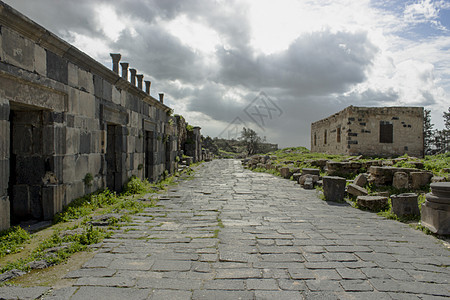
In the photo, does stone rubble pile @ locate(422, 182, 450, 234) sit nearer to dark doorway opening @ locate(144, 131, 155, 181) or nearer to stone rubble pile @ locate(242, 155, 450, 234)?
stone rubble pile @ locate(242, 155, 450, 234)

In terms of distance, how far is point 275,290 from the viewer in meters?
3.14

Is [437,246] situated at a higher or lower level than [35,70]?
lower

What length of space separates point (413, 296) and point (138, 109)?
31.7 ft

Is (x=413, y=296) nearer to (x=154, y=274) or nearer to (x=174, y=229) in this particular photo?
(x=154, y=274)

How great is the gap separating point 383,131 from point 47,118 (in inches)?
731

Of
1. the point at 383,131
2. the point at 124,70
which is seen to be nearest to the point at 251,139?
the point at 383,131

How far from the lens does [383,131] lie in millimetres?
18688

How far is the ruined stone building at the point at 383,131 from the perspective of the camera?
1844cm

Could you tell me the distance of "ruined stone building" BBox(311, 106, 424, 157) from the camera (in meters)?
18.4

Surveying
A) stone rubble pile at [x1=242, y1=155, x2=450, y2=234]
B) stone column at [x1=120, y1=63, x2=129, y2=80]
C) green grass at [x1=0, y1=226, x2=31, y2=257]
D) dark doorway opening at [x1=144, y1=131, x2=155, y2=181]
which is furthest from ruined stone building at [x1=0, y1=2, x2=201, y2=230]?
stone rubble pile at [x1=242, y1=155, x2=450, y2=234]

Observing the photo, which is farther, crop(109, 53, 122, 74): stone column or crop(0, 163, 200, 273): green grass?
crop(109, 53, 122, 74): stone column

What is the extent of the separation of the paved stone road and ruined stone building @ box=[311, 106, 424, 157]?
42.4ft

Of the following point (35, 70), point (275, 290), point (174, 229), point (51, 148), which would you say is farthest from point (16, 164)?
point (275, 290)

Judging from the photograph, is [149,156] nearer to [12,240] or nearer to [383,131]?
[12,240]
